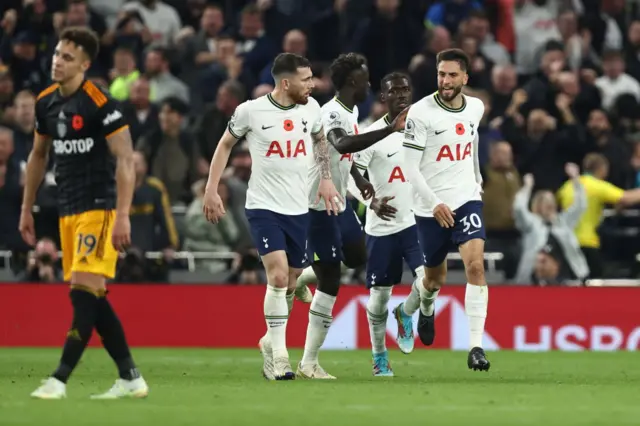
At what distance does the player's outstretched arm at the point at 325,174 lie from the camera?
12812 millimetres

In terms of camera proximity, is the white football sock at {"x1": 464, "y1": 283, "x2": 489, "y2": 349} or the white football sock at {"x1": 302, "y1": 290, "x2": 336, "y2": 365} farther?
the white football sock at {"x1": 302, "y1": 290, "x2": 336, "y2": 365}

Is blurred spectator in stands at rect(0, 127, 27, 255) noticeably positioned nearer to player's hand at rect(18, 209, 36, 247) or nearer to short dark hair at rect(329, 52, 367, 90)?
short dark hair at rect(329, 52, 367, 90)

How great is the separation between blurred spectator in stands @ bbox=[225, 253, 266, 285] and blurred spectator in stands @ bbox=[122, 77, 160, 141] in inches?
94.3

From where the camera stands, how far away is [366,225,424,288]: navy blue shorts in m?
13.7

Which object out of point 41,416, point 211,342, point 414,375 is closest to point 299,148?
point 414,375

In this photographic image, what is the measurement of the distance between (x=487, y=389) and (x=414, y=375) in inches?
87.8

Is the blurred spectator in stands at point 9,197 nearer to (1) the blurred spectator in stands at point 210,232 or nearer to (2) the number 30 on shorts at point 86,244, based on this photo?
(1) the blurred spectator in stands at point 210,232

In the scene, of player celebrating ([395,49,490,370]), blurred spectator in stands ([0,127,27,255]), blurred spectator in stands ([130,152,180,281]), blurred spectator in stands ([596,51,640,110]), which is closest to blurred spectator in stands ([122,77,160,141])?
blurred spectator in stands ([130,152,180,281])

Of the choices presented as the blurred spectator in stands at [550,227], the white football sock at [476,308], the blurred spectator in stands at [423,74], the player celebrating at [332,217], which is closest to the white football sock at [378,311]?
the player celebrating at [332,217]

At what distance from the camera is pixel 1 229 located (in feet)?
63.1

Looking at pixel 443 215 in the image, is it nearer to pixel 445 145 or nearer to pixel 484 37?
pixel 445 145

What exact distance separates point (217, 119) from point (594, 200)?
5116mm

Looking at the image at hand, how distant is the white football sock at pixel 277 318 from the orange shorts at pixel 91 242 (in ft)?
8.14

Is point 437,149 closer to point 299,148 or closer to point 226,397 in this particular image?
point 299,148
